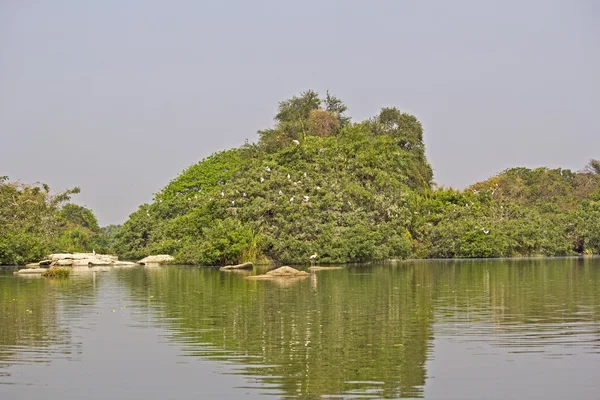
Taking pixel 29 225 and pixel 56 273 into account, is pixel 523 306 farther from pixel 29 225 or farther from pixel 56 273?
pixel 29 225

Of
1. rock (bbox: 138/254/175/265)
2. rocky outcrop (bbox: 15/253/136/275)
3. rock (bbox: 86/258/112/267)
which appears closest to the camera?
rocky outcrop (bbox: 15/253/136/275)

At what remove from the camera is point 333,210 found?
41.6 metres

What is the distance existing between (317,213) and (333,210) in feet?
3.67

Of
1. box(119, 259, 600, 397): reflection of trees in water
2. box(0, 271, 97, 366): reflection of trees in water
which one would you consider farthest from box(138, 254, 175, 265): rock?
box(0, 271, 97, 366): reflection of trees in water

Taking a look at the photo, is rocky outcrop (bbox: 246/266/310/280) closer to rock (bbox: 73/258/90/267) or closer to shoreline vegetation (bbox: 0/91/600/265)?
shoreline vegetation (bbox: 0/91/600/265)

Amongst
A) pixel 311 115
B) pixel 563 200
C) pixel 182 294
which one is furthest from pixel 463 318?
pixel 563 200

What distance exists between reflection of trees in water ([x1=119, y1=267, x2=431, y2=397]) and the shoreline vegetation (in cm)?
1403

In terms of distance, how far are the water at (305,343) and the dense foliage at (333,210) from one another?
1643 cm

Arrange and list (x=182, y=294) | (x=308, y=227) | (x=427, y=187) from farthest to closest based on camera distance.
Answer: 1. (x=427, y=187)
2. (x=308, y=227)
3. (x=182, y=294)

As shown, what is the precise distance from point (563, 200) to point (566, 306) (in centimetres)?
4421

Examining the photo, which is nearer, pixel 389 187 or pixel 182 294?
pixel 182 294

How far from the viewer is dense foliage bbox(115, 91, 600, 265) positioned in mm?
39750

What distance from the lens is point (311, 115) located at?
179 feet

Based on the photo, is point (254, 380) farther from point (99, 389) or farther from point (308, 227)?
point (308, 227)
